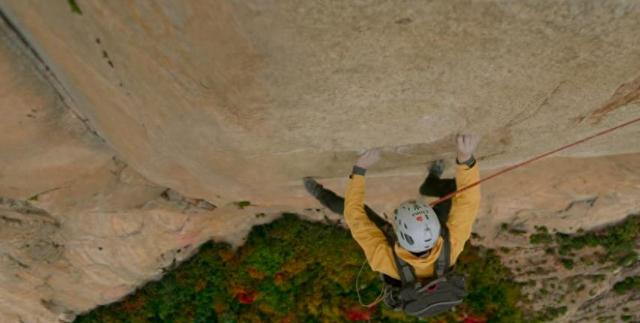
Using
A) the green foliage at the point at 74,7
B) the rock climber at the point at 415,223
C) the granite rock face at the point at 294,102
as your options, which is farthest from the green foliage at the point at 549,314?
the green foliage at the point at 74,7

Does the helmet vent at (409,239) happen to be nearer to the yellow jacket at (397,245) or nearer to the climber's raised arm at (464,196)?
the yellow jacket at (397,245)

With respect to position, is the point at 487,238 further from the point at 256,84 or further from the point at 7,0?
the point at 7,0

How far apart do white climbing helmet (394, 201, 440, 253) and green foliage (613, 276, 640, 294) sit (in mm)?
6689

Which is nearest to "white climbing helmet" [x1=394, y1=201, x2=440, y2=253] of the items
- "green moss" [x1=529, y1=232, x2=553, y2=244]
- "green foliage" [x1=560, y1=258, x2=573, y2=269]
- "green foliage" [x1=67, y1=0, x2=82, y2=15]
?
"green foliage" [x1=67, y1=0, x2=82, y2=15]

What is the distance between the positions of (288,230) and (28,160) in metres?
4.81

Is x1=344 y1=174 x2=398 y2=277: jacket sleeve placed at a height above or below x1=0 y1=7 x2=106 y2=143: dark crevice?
below

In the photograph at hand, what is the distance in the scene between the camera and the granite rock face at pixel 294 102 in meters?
3.38

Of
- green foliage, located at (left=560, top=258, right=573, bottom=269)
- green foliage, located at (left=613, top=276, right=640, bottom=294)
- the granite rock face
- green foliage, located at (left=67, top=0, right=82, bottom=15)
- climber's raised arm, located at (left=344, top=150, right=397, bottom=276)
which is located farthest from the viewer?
green foliage, located at (left=613, top=276, right=640, bottom=294)

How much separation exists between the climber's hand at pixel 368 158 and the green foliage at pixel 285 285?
4929 mm

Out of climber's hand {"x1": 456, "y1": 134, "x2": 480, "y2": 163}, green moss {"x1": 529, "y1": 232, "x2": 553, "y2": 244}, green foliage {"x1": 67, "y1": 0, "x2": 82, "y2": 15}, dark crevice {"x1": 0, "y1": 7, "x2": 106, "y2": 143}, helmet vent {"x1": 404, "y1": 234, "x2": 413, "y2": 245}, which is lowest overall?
helmet vent {"x1": 404, "y1": 234, "x2": 413, "y2": 245}

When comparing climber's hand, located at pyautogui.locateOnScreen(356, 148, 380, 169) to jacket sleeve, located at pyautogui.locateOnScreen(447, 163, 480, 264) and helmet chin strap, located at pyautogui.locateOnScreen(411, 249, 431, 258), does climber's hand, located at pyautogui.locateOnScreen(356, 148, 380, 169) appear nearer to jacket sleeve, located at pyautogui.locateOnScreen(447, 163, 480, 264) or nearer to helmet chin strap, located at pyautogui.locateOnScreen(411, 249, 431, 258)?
jacket sleeve, located at pyautogui.locateOnScreen(447, 163, 480, 264)

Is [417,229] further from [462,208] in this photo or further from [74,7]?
[74,7]

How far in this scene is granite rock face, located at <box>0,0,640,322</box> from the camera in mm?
3383

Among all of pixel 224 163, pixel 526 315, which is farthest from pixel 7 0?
pixel 526 315
